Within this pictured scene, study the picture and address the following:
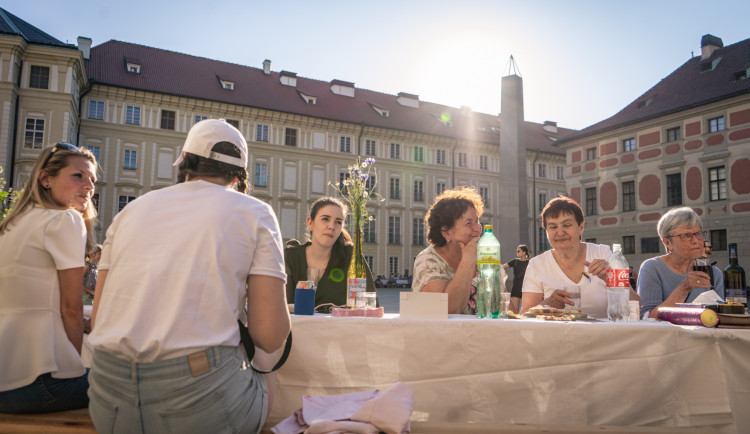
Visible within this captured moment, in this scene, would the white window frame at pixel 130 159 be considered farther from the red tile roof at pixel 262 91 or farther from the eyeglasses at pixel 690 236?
the eyeglasses at pixel 690 236

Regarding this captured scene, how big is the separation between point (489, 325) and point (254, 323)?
40.0 inches

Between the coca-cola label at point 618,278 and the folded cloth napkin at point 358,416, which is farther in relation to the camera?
the coca-cola label at point 618,278

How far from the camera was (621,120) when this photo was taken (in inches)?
1164

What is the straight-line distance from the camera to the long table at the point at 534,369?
205 cm

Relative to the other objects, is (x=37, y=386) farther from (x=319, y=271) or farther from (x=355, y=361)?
(x=319, y=271)

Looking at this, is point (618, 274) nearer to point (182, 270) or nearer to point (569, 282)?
point (569, 282)

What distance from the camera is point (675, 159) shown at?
2661 cm

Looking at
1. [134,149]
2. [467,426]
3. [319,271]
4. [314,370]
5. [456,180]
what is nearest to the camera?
[467,426]

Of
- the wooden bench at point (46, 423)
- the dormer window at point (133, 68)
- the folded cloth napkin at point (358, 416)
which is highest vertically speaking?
the dormer window at point (133, 68)

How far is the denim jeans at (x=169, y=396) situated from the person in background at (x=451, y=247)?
64.7 inches

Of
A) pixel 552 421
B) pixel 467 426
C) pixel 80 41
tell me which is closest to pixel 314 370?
pixel 467 426

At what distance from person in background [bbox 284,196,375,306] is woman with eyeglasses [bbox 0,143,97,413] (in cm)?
168

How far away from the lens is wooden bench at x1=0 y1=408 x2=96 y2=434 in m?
1.79

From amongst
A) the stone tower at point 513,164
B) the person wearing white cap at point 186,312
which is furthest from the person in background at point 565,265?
the stone tower at point 513,164
